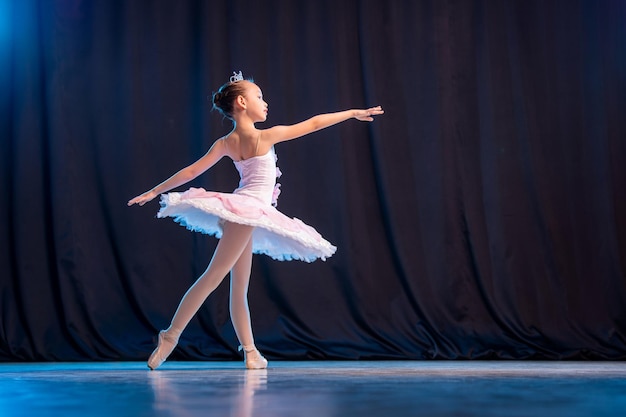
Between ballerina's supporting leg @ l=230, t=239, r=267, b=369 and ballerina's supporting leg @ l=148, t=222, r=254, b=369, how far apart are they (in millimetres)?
98

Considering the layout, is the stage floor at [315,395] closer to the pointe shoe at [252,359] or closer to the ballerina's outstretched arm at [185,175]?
the pointe shoe at [252,359]

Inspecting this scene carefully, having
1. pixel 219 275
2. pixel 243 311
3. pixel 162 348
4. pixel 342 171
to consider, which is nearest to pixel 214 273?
pixel 219 275

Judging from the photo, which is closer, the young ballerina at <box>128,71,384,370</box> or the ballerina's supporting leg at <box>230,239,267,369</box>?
the young ballerina at <box>128,71,384,370</box>

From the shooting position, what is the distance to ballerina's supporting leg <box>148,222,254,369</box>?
3340 millimetres

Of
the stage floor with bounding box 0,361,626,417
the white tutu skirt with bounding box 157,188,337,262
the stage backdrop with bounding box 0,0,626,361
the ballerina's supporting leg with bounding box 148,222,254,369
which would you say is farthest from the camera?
the stage backdrop with bounding box 0,0,626,361

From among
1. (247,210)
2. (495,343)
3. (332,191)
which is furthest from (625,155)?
(247,210)

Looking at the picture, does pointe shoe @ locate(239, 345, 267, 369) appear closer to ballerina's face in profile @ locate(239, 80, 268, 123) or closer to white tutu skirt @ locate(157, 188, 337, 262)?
white tutu skirt @ locate(157, 188, 337, 262)

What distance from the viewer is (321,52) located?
16.2 feet

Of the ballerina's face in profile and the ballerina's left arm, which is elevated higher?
the ballerina's face in profile

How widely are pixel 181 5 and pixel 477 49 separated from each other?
181 cm

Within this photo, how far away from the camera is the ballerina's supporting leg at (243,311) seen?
3.43m

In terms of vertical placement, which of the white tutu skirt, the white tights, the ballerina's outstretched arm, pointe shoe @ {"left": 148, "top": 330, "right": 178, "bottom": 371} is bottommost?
pointe shoe @ {"left": 148, "top": 330, "right": 178, "bottom": 371}

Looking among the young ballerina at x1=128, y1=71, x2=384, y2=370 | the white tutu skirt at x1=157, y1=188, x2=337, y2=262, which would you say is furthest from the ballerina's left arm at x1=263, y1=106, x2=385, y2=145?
the white tutu skirt at x1=157, y1=188, x2=337, y2=262

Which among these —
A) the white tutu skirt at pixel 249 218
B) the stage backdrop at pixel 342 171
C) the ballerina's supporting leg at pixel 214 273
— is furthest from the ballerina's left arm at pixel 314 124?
the stage backdrop at pixel 342 171
